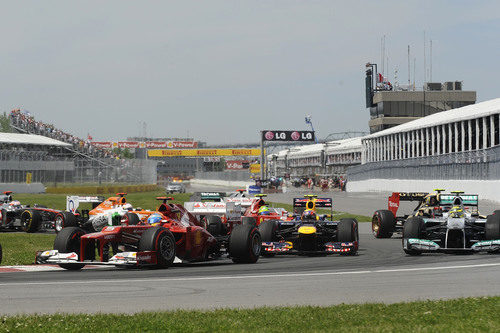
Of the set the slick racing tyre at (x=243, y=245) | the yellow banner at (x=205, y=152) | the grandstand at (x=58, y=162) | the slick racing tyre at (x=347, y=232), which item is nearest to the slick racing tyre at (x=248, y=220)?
the slick racing tyre at (x=347, y=232)

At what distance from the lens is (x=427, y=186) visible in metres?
60.0

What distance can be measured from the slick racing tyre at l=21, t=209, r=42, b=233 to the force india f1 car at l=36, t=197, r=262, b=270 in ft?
44.4

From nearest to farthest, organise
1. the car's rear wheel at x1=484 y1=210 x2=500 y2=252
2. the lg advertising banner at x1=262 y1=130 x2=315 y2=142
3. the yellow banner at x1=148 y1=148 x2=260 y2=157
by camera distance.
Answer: the car's rear wheel at x1=484 y1=210 x2=500 y2=252, the lg advertising banner at x1=262 y1=130 x2=315 y2=142, the yellow banner at x1=148 y1=148 x2=260 y2=157

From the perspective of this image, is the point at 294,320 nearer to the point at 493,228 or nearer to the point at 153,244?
the point at 153,244

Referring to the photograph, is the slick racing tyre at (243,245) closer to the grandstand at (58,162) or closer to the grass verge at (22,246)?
the grass verge at (22,246)

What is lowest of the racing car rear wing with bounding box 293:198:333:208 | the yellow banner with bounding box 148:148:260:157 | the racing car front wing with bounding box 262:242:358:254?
the racing car front wing with bounding box 262:242:358:254

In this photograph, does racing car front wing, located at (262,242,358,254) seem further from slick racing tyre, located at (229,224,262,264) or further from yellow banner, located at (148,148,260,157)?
yellow banner, located at (148,148,260,157)

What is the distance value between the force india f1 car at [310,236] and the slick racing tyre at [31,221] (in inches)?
509

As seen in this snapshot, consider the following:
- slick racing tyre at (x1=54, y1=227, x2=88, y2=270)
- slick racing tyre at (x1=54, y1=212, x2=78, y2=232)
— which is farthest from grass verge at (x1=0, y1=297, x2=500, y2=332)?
slick racing tyre at (x1=54, y1=212, x2=78, y2=232)

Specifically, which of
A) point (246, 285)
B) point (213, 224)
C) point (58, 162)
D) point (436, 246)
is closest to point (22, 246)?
point (213, 224)

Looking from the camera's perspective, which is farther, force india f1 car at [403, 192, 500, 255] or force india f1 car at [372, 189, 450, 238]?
force india f1 car at [372, 189, 450, 238]

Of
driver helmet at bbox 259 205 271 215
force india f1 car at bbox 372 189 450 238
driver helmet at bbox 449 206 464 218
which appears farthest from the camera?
force india f1 car at bbox 372 189 450 238

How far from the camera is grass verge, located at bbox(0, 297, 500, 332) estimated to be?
8.16 meters

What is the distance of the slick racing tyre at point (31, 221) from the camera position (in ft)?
96.3
